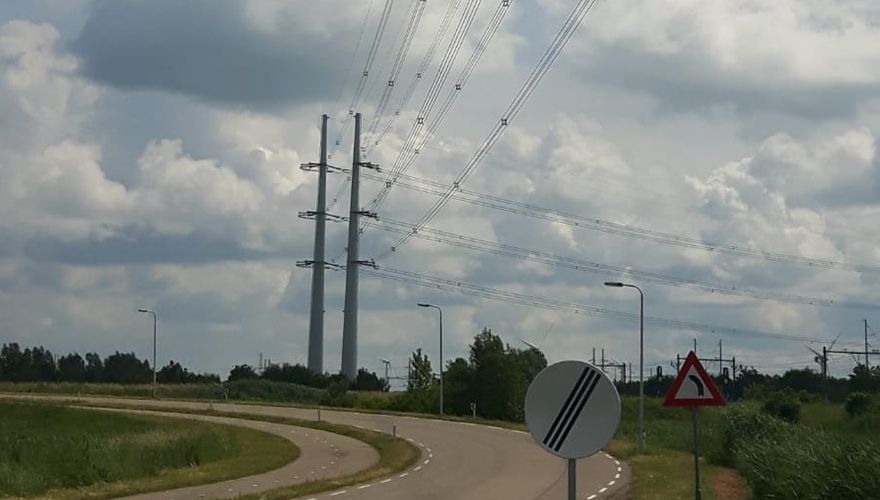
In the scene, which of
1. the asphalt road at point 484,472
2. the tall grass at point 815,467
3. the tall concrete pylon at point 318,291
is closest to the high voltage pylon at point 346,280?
the tall concrete pylon at point 318,291

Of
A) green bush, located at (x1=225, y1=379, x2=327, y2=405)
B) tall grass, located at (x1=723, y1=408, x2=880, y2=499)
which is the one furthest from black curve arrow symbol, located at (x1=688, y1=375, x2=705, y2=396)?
green bush, located at (x1=225, y1=379, x2=327, y2=405)

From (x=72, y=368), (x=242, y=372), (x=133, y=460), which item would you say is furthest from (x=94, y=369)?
(x=133, y=460)

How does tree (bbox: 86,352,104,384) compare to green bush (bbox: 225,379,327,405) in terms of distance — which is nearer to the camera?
green bush (bbox: 225,379,327,405)

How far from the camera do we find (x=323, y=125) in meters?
111

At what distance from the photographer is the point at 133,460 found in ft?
147

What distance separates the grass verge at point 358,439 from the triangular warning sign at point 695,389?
1424 centimetres

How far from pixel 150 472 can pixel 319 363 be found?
59.7 meters

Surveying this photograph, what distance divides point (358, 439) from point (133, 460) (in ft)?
62.3

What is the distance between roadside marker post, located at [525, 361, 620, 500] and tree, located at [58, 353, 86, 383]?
577 ft

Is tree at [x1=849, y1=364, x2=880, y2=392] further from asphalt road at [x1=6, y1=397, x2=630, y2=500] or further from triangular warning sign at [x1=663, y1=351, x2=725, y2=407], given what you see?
triangular warning sign at [x1=663, y1=351, x2=725, y2=407]

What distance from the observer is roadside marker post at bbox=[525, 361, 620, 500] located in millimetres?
10594

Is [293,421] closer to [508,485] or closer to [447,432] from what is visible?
[447,432]

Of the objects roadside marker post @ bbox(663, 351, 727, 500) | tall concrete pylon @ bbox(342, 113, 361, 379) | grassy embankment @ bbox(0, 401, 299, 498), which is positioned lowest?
grassy embankment @ bbox(0, 401, 299, 498)

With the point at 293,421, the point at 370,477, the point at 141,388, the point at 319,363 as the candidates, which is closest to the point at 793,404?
the point at 293,421
